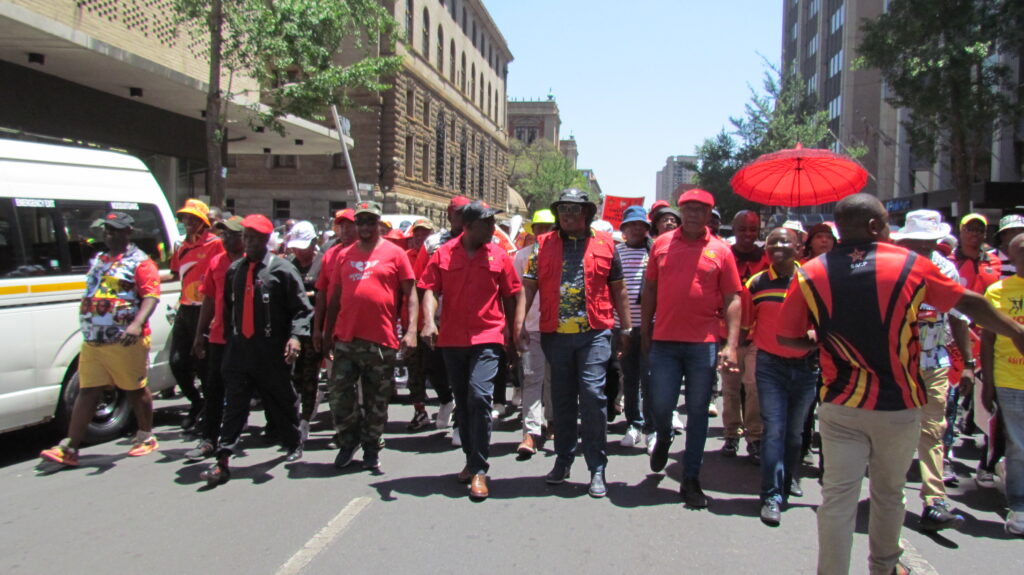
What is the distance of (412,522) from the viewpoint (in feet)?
15.6

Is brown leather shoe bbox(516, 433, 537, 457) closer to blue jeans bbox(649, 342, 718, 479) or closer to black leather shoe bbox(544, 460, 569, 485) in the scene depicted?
black leather shoe bbox(544, 460, 569, 485)

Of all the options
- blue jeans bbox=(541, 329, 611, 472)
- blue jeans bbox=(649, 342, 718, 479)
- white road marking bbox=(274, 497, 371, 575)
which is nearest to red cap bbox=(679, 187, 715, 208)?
blue jeans bbox=(649, 342, 718, 479)

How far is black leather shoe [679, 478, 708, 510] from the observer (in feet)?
16.7

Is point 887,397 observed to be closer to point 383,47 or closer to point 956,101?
point 956,101

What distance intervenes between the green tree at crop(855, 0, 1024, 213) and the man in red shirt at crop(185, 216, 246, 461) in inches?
831

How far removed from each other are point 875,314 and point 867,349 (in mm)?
157

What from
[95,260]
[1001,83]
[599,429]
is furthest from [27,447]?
[1001,83]

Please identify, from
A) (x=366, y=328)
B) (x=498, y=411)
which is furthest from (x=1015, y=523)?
(x=498, y=411)

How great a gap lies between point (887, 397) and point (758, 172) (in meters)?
4.25

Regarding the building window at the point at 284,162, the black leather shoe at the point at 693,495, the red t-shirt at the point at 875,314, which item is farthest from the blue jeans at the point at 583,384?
the building window at the point at 284,162

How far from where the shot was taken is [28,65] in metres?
13.9

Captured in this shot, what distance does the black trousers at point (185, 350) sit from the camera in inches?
272

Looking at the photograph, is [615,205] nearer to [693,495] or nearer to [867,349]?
[693,495]

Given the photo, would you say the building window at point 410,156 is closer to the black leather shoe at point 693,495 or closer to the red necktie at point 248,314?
the red necktie at point 248,314
